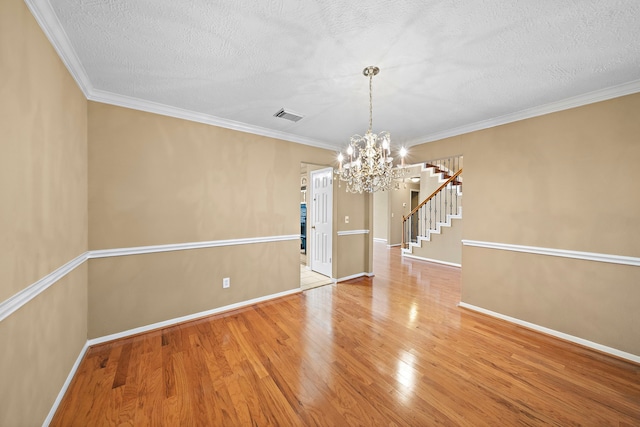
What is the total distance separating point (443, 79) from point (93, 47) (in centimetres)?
292

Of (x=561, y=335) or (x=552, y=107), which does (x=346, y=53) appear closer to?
(x=552, y=107)

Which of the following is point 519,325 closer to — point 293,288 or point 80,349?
point 293,288

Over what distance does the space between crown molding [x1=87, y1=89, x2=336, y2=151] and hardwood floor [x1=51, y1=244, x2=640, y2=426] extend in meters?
2.58

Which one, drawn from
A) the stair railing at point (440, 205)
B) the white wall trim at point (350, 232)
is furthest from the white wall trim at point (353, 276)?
the stair railing at point (440, 205)

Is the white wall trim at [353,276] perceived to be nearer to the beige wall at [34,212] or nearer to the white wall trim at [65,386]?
the white wall trim at [65,386]

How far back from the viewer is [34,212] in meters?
1.42

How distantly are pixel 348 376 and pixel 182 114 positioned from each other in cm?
341

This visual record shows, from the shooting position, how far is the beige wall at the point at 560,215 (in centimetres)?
231

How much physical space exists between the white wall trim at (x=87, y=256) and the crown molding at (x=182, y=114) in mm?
1586

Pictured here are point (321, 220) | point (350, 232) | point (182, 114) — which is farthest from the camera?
point (321, 220)

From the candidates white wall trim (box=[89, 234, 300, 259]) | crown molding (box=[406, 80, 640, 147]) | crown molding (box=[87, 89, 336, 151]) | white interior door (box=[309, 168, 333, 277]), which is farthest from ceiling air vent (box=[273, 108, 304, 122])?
crown molding (box=[406, 80, 640, 147])

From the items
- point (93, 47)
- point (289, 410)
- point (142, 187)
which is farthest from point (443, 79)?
point (142, 187)

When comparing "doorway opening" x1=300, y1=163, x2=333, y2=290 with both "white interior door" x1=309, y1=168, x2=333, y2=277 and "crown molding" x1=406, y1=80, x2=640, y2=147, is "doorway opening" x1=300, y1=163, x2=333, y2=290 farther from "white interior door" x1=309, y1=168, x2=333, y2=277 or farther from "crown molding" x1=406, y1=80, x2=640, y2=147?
"crown molding" x1=406, y1=80, x2=640, y2=147

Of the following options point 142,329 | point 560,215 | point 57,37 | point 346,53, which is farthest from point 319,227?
point 57,37
